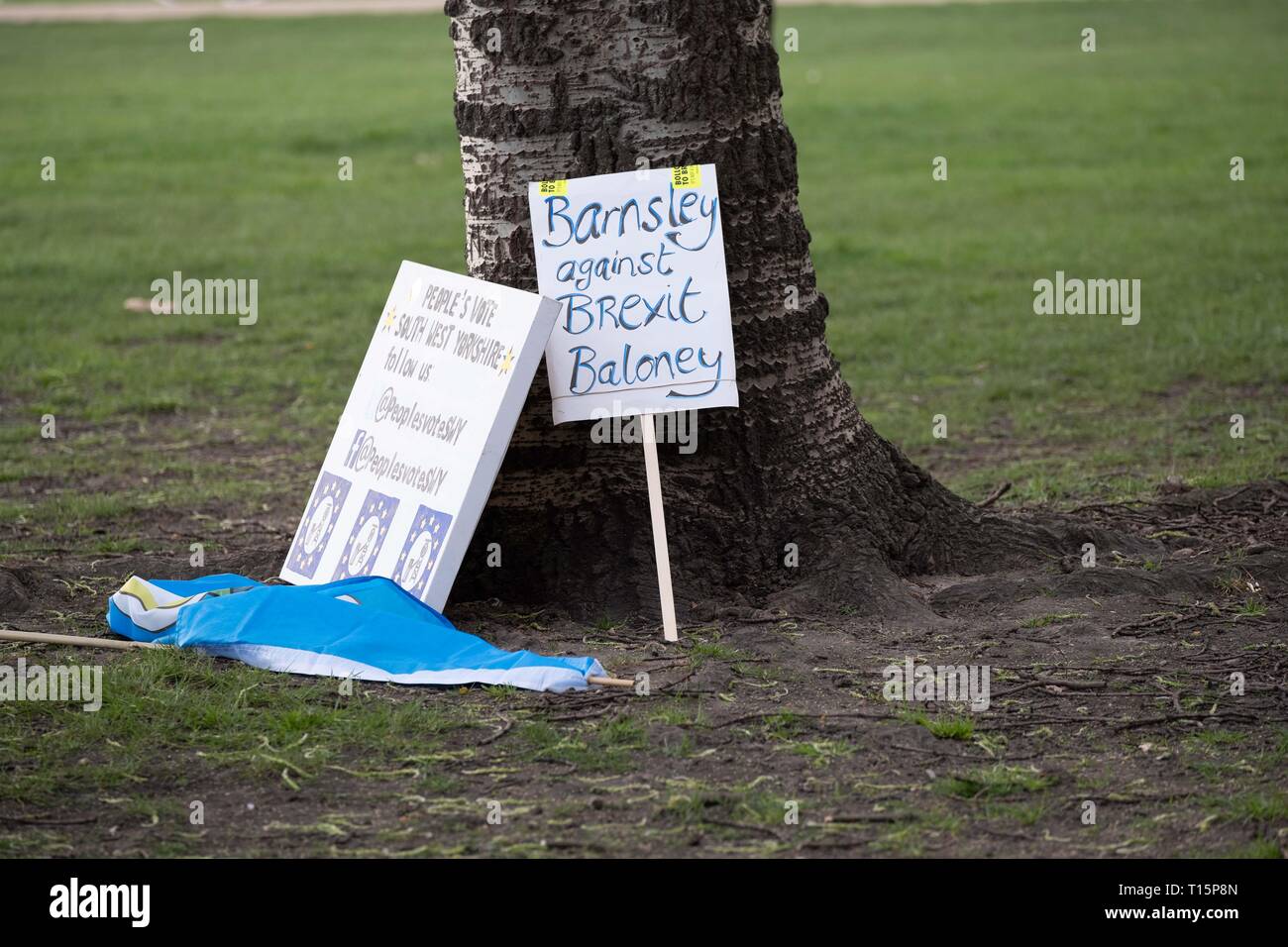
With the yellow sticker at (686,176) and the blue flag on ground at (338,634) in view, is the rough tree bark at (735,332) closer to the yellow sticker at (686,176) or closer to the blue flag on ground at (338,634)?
the yellow sticker at (686,176)

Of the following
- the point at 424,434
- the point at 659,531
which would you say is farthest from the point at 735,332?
the point at 424,434

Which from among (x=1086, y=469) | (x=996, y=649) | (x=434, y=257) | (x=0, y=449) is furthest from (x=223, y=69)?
(x=996, y=649)

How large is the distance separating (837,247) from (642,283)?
288 inches

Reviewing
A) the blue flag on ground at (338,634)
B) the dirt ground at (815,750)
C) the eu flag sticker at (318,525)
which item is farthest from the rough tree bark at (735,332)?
the blue flag on ground at (338,634)

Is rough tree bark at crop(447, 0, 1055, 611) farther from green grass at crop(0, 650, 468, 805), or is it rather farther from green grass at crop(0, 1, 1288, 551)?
green grass at crop(0, 1, 1288, 551)

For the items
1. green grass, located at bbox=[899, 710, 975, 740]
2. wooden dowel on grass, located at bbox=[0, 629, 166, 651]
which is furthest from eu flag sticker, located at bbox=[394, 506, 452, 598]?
green grass, located at bbox=[899, 710, 975, 740]

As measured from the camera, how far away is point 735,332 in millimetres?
5266

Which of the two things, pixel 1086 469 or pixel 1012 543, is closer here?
pixel 1012 543

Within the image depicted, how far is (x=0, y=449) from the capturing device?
7691 mm

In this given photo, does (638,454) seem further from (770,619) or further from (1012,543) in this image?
(1012,543)

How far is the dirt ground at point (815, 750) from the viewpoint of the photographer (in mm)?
3641

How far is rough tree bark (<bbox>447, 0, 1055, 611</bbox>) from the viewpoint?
5078 mm

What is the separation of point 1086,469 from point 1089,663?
8.73 ft

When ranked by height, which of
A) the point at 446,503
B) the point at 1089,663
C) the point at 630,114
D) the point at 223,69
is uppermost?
the point at 223,69
